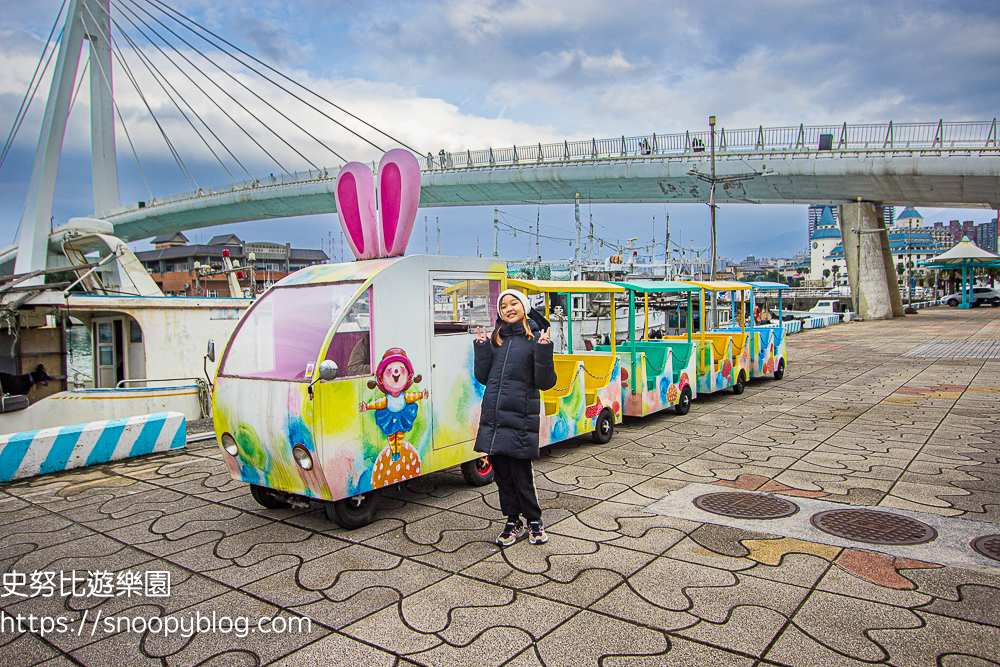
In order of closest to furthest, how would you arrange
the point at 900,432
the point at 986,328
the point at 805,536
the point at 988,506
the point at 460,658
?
1. the point at 460,658
2. the point at 805,536
3. the point at 988,506
4. the point at 900,432
5. the point at 986,328

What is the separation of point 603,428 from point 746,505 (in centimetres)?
273

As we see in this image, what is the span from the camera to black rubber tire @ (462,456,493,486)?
5.74 meters

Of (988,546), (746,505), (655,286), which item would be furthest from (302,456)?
(655,286)

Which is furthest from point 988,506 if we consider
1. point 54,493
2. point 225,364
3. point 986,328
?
point 986,328

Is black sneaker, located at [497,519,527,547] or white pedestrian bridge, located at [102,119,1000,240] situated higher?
white pedestrian bridge, located at [102,119,1000,240]

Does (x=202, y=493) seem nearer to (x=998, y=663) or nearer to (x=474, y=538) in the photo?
(x=474, y=538)

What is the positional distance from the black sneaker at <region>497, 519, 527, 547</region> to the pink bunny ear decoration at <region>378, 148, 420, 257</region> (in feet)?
8.47

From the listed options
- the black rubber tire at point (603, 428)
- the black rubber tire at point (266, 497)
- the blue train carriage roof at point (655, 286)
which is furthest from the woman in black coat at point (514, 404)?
the blue train carriage roof at point (655, 286)

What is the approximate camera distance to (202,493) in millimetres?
5777

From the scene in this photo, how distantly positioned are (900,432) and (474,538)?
20.2 feet

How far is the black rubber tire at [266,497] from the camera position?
5.12 meters

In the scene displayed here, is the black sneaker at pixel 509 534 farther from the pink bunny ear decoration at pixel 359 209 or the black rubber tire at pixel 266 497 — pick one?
the pink bunny ear decoration at pixel 359 209

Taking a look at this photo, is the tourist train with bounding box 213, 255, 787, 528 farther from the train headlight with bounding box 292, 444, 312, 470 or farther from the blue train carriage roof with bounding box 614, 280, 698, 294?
the blue train carriage roof with bounding box 614, 280, 698, 294

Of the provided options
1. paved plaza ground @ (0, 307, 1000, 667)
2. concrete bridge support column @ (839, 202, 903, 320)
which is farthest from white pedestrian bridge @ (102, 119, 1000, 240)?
paved plaza ground @ (0, 307, 1000, 667)
